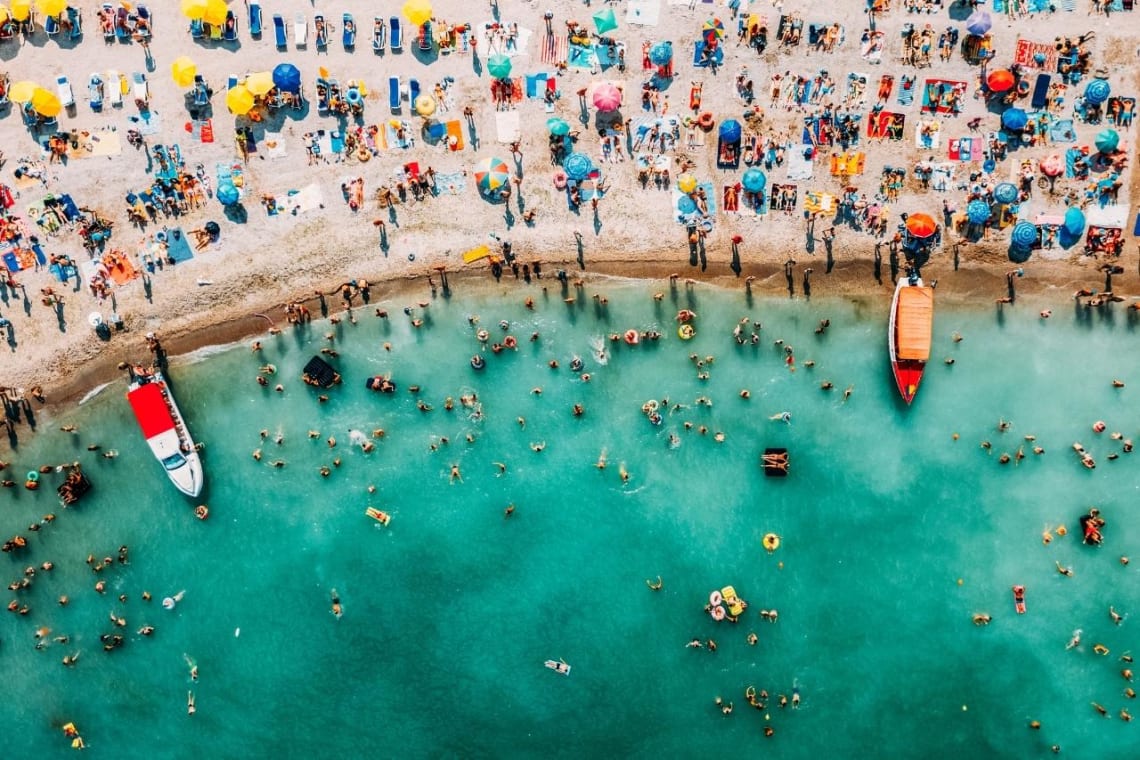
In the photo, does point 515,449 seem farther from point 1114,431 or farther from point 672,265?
point 1114,431

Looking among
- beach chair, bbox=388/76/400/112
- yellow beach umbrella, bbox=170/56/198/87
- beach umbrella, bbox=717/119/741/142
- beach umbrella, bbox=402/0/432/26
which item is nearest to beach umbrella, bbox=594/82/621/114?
beach umbrella, bbox=717/119/741/142


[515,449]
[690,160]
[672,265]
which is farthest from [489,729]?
[690,160]

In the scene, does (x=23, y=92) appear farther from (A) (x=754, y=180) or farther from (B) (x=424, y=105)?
(A) (x=754, y=180)

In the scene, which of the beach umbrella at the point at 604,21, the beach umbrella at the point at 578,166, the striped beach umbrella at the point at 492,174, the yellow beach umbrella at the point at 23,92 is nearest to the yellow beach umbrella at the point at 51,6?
the yellow beach umbrella at the point at 23,92

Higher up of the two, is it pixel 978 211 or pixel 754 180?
pixel 754 180

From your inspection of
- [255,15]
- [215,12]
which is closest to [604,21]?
[255,15]
